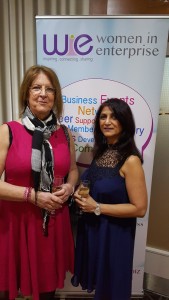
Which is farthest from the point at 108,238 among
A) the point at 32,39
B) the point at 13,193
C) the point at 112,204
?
the point at 32,39

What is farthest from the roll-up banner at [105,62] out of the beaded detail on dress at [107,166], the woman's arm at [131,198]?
the woman's arm at [131,198]

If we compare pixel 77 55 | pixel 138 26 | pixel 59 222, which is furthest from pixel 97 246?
pixel 138 26

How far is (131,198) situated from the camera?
50.9 inches

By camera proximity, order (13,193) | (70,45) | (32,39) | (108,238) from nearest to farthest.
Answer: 1. (13,193)
2. (108,238)
3. (70,45)
4. (32,39)

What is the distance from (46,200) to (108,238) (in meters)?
0.42

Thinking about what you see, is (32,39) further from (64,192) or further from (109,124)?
(64,192)

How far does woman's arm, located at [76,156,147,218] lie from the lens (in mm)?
1251

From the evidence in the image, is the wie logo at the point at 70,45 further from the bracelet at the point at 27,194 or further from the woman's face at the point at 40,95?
the bracelet at the point at 27,194

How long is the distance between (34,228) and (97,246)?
374 millimetres

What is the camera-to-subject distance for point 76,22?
159cm

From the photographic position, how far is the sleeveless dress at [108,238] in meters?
1.30

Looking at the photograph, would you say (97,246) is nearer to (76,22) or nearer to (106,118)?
(106,118)

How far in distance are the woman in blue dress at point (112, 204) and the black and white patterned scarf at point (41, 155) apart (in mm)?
191

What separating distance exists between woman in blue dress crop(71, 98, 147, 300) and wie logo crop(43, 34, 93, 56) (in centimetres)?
50
